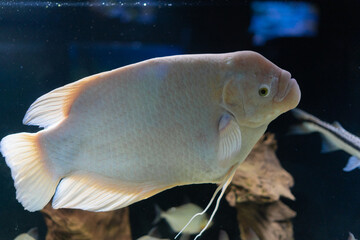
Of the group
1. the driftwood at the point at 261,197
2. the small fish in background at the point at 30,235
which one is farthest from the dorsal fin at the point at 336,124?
the small fish in background at the point at 30,235

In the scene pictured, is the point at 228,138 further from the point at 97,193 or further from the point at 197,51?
the point at 197,51

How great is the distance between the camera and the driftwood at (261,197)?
195 centimetres

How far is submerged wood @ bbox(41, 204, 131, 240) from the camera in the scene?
1.74 metres

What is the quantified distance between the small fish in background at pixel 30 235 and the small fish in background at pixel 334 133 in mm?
2094

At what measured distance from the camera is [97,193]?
2.82 feet

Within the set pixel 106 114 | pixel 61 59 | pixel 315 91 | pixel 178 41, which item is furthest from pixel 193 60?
pixel 315 91

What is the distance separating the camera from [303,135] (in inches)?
102

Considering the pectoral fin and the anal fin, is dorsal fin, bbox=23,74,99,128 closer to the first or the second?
the anal fin

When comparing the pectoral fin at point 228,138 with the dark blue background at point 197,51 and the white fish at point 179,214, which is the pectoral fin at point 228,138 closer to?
the dark blue background at point 197,51

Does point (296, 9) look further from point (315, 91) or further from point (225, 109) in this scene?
point (225, 109)

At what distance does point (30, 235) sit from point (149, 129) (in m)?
1.46

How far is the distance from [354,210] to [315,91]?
1.05 metres

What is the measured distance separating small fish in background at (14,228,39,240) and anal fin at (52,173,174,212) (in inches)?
43.6

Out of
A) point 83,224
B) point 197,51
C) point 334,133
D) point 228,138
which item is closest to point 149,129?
point 228,138
